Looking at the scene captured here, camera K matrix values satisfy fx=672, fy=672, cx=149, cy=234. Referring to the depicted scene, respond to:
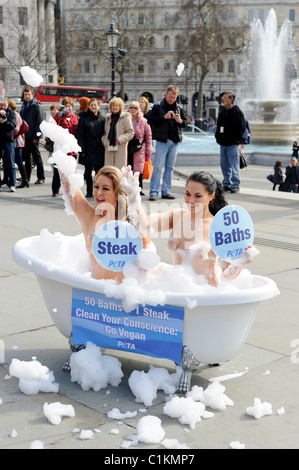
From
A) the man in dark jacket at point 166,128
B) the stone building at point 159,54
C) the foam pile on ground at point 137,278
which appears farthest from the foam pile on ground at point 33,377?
the stone building at point 159,54

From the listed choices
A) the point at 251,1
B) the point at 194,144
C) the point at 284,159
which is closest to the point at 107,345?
the point at 284,159

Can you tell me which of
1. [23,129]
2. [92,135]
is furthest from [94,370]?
[23,129]

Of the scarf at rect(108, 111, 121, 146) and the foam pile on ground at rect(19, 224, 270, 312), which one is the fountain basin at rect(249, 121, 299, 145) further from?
the foam pile on ground at rect(19, 224, 270, 312)

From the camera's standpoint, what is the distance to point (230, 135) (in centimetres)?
1166

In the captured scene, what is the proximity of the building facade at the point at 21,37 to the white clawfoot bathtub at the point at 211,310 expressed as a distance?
195ft

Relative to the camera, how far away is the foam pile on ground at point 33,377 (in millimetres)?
3600

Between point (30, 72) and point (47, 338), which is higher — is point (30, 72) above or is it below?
above

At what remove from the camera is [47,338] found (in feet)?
14.6

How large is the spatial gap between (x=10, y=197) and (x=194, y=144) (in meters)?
19.7

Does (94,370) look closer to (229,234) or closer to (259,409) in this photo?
(259,409)

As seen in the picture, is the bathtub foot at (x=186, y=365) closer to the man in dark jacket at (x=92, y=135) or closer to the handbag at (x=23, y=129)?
the man in dark jacket at (x=92, y=135)

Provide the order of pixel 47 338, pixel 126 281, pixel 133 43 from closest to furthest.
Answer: pixel 126 281 → pixel 47 338 → pixel 133 43

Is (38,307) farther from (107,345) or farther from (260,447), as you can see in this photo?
(260,447)

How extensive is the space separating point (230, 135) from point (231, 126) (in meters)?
0.15
